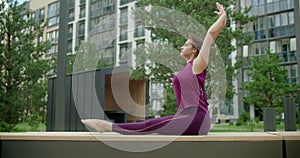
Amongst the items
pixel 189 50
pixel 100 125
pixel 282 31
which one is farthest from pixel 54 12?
pixel 100 125

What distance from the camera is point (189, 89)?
1.45 meters

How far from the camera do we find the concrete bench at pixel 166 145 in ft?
4.25

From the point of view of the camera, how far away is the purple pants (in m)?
1.39

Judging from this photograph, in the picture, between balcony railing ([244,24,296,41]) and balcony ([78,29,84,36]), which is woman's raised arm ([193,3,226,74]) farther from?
balcony ([78,29,84,36])

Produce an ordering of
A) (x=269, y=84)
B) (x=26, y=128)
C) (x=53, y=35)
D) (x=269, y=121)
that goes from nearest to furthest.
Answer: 1. (x=269, y=121)
2. (x=26, y=128)
3. (x=269, y=84)
4. (x=53, y=35)

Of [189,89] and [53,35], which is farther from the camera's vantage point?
[53,35]

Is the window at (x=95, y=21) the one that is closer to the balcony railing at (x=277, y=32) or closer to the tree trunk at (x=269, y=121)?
the balcony railing at (x=277, y=32)

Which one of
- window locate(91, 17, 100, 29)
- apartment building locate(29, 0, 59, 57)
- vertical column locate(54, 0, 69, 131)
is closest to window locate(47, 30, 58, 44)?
apartment building locate(29, 0, 59, 57)

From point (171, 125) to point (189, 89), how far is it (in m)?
0.18

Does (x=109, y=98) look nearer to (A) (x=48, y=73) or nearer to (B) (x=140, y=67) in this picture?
(B) (x=140, y=67)

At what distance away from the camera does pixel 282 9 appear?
1669 centimetres

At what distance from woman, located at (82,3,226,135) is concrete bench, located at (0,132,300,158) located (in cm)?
7

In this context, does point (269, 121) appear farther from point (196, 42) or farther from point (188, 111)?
point (188, 111)

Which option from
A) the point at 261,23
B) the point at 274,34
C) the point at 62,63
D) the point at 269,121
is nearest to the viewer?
the point at 62,63
